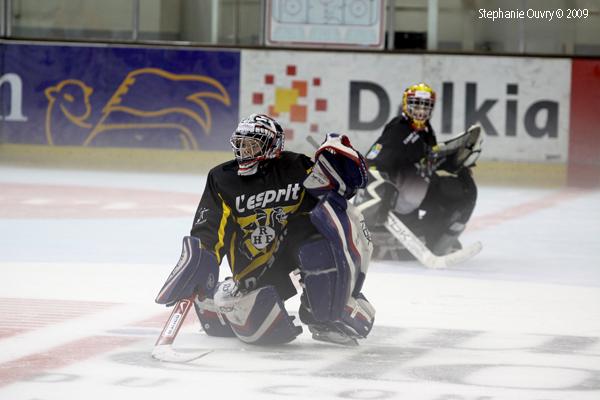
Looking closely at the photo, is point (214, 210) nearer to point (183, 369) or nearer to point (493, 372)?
point (183, 369)

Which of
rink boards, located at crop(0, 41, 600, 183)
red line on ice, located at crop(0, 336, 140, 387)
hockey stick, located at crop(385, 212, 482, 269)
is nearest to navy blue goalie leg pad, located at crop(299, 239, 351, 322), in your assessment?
red line on ice, located at crop(0, 336, 140, 387)

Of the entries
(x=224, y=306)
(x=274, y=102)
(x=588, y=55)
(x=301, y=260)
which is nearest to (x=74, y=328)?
(x=224, y=306)

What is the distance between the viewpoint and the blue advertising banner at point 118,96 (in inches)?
535

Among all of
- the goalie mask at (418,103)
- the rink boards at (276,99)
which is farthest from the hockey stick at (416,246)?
the rink boards at (276,99)

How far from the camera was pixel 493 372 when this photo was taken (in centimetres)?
441

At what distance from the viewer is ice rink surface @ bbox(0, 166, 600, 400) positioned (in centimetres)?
412

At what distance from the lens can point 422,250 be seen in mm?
7520

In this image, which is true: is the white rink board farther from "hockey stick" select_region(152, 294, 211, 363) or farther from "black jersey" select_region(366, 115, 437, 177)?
"hockey stick" select_region(152, 294, 211, 363)

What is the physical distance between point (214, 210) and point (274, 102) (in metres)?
8.75

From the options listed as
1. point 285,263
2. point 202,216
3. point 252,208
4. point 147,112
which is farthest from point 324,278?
point 147,112

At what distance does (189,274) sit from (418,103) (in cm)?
334

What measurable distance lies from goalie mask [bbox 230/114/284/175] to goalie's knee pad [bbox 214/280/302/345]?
0.42 m

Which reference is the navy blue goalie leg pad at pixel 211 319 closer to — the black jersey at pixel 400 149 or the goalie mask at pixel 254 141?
the goalie mask at pixel 254 141

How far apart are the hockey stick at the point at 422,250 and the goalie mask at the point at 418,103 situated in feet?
1.79
